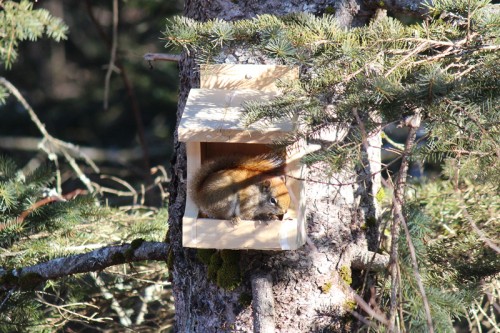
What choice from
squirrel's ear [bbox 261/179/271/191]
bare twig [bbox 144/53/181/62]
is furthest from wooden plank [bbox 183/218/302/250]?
bare twig [bbox 144/53/181/62]

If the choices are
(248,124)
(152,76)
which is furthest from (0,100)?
(152,76)

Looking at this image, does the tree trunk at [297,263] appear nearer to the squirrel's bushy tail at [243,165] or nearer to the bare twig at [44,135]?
the squirrel's bushy tail at [243,165]

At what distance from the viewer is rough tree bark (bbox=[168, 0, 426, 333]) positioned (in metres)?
2.09

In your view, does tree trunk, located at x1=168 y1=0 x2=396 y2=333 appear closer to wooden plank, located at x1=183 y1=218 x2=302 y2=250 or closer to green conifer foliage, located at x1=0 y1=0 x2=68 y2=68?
wooden plank, located at x1=183 y1=218 x2=302 y2=250

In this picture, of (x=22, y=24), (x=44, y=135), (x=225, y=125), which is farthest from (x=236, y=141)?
(x=44, y=135)

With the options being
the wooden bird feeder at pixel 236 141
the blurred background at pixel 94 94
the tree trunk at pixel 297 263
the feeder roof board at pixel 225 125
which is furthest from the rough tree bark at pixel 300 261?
the blurred background at pixel 94 94

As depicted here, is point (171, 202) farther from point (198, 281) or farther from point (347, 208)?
point (347, 208)

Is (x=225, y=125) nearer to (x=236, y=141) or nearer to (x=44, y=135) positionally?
(x=236, y=141)

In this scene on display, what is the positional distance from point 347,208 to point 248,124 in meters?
0.62

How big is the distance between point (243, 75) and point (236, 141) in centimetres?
32

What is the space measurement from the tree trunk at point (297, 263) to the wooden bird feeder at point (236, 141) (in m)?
0.12

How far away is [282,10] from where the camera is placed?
2.21 metres

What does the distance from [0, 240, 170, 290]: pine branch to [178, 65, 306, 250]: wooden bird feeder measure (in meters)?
0.37

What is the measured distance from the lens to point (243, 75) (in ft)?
7.13
